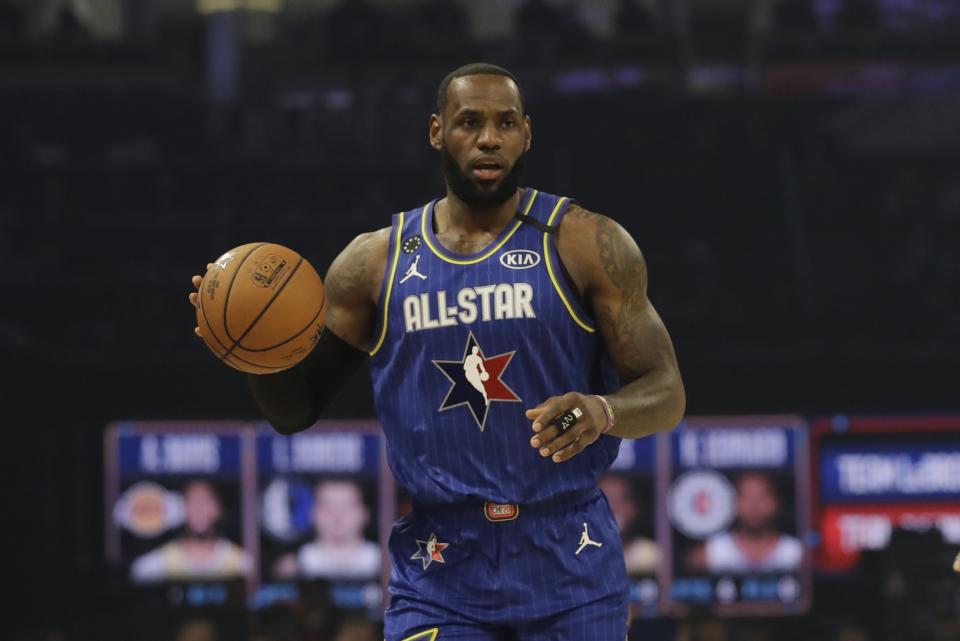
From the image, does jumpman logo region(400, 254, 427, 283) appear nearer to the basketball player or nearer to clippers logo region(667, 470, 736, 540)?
the basketball player

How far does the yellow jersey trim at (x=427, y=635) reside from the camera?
3.43 metres

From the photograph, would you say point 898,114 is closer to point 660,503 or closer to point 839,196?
point 839,196

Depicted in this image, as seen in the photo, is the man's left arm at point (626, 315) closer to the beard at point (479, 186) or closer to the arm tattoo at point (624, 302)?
the arm tattoo at point (624, 302)

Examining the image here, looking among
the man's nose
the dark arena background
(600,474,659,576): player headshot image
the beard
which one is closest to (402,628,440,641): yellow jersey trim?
the beard

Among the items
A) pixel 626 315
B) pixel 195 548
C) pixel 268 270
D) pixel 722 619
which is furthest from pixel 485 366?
pixel 195 548

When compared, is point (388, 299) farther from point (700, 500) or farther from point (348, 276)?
point (700, 500)

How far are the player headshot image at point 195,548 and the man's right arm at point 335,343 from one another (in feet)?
20.1

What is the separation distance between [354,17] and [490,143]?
44.3 ft

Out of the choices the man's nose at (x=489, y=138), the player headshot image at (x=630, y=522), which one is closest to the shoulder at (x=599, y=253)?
the man's nose at (x=489, y=138)

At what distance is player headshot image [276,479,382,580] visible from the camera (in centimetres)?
980

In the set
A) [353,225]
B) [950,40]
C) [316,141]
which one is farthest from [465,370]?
[950,40]

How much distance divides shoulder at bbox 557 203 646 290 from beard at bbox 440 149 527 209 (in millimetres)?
168

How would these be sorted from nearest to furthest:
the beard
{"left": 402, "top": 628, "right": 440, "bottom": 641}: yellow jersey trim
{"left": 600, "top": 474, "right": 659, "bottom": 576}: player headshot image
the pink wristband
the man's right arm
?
the pink wristband
{"left": 402, "top": 628, "right": 440, "bottom": 641}: yellow jersey trim
the beard
the man's right arm
{"left": 600, "top": 474, "right": 659, "bottom": 576}: player headshot image

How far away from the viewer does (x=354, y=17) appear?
16.7 metres
